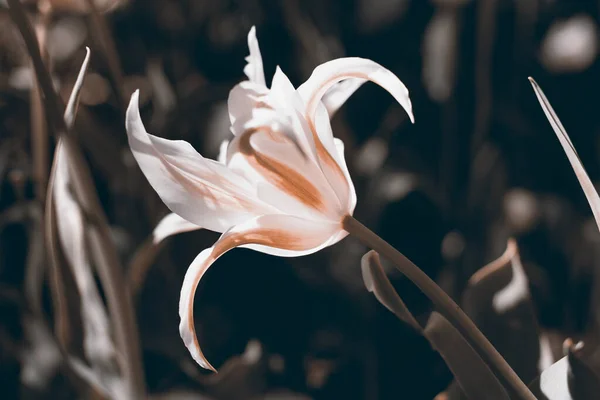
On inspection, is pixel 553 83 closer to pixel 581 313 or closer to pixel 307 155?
pixel 581 313

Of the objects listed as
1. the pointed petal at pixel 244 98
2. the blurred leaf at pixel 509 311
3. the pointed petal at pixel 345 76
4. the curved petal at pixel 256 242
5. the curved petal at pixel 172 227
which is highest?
the pointed petal at pixel 244 98

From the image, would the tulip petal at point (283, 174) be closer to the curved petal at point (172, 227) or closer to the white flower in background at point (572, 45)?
the curved petal at point (172, 227)

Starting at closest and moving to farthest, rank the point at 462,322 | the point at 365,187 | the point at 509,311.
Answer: the point at 462,322, the point at 509,311, the point at 365,187

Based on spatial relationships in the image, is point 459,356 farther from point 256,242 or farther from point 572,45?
point 572,45

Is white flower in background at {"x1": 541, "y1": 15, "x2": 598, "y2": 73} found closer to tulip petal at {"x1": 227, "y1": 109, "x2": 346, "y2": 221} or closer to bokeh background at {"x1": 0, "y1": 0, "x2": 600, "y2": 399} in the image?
bokeh background at {"x1": 0, "y1": 0, "x2": 600, "y2": 399}

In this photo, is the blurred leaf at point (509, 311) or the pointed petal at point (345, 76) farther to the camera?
the blurred leaf at point (509, 311)

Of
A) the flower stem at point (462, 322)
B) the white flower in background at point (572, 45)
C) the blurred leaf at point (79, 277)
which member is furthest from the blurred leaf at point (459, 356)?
the white flower in background at point (572, 45)

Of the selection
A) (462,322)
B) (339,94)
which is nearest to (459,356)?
(462,322)
